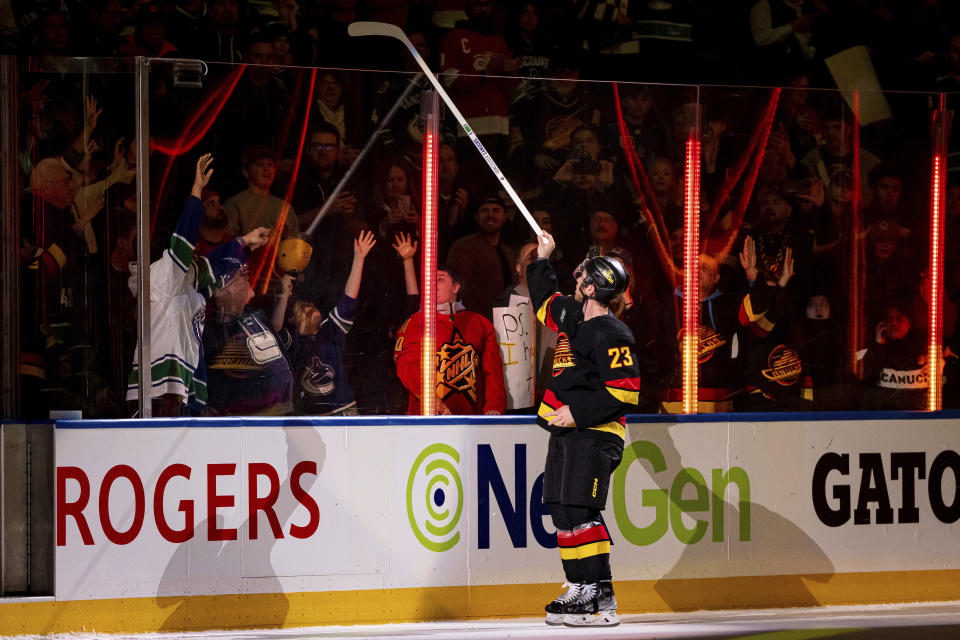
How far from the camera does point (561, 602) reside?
4.82 meters

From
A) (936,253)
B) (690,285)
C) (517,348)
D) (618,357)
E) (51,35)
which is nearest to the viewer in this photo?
(618,357)

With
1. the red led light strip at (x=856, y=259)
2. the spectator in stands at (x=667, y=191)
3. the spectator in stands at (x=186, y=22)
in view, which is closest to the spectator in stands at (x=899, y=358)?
the red led light strip at (x=856, y=259)

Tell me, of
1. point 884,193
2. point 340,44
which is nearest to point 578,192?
point 884,193

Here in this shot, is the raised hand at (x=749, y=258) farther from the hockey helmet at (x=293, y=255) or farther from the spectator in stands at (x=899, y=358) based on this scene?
the hockey helmet at (x=293, y=255)

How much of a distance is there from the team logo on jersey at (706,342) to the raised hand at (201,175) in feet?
8.25

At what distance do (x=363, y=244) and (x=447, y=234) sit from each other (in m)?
0.43

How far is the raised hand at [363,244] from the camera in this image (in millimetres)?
5250

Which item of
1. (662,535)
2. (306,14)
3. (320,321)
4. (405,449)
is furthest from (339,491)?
(306,14)

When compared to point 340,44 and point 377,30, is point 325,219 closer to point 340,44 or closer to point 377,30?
point 377,30

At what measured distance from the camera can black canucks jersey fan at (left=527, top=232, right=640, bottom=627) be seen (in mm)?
4711

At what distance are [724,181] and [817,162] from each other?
553mm

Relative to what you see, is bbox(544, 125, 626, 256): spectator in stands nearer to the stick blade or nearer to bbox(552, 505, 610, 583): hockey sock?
the stick blade

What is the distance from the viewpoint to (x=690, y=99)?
5.59 meters

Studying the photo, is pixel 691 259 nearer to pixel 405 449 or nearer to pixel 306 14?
pixel 405 449
